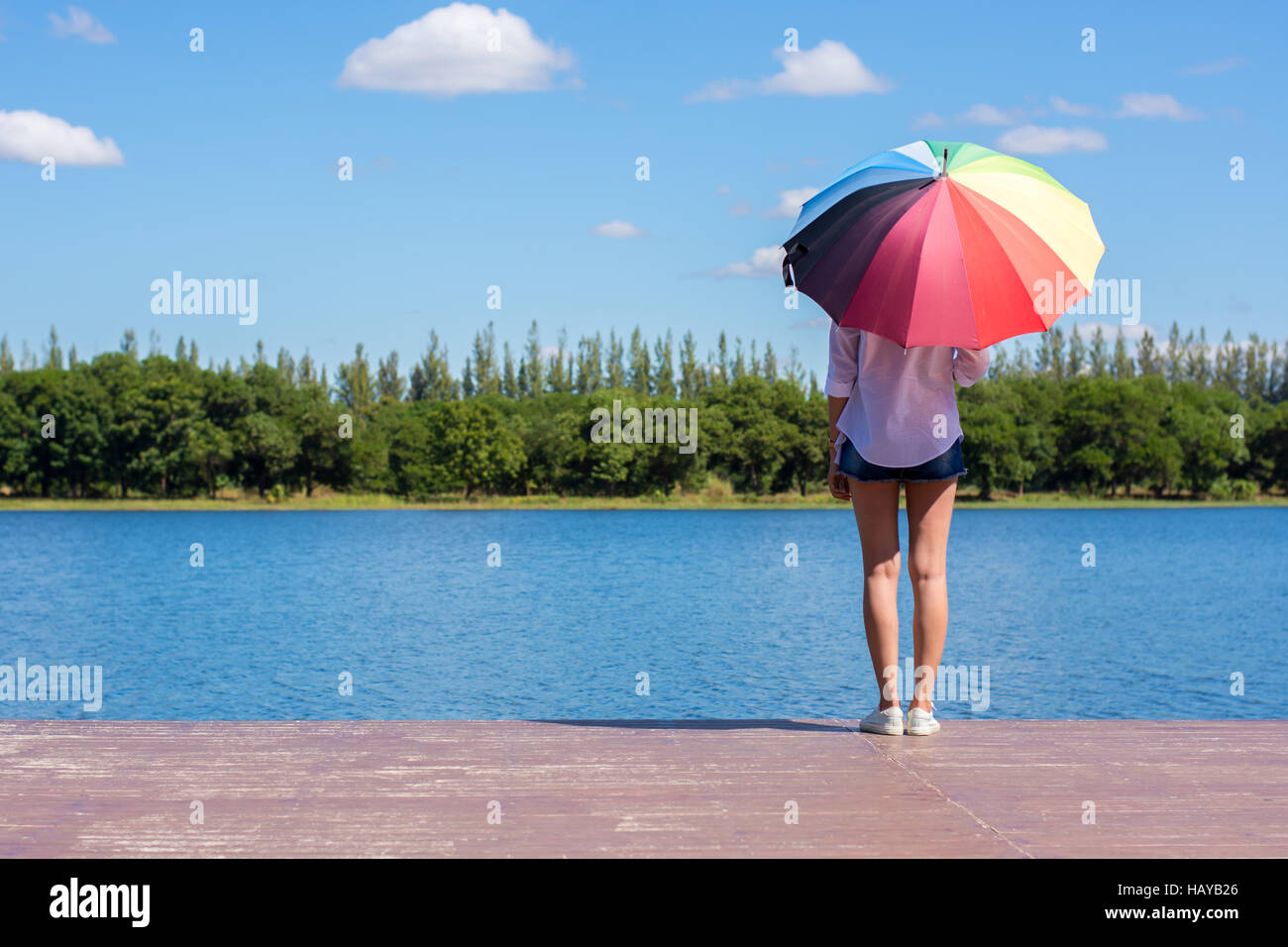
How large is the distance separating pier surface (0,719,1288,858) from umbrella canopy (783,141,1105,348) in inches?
67.7

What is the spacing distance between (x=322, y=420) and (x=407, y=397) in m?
42.6

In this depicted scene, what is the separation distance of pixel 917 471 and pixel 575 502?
73.6 metres

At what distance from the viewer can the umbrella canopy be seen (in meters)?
4.54

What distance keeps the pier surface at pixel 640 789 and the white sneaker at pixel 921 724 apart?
71mm

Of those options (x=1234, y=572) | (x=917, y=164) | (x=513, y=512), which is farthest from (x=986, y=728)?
(x=513, y=512)

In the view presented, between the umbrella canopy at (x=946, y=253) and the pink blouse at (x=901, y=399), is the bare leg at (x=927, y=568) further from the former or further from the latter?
the umbrella canopy at (x=946, y=253)

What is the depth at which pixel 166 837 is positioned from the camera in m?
3.62

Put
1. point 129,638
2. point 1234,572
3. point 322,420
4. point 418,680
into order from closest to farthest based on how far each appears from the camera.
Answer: point 418,680 < point 129,638 < point 1234,572 < point 322,420

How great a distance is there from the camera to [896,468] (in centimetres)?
484

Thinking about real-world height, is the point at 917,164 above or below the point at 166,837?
above

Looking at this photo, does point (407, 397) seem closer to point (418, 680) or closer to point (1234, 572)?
point (1234, 572)
